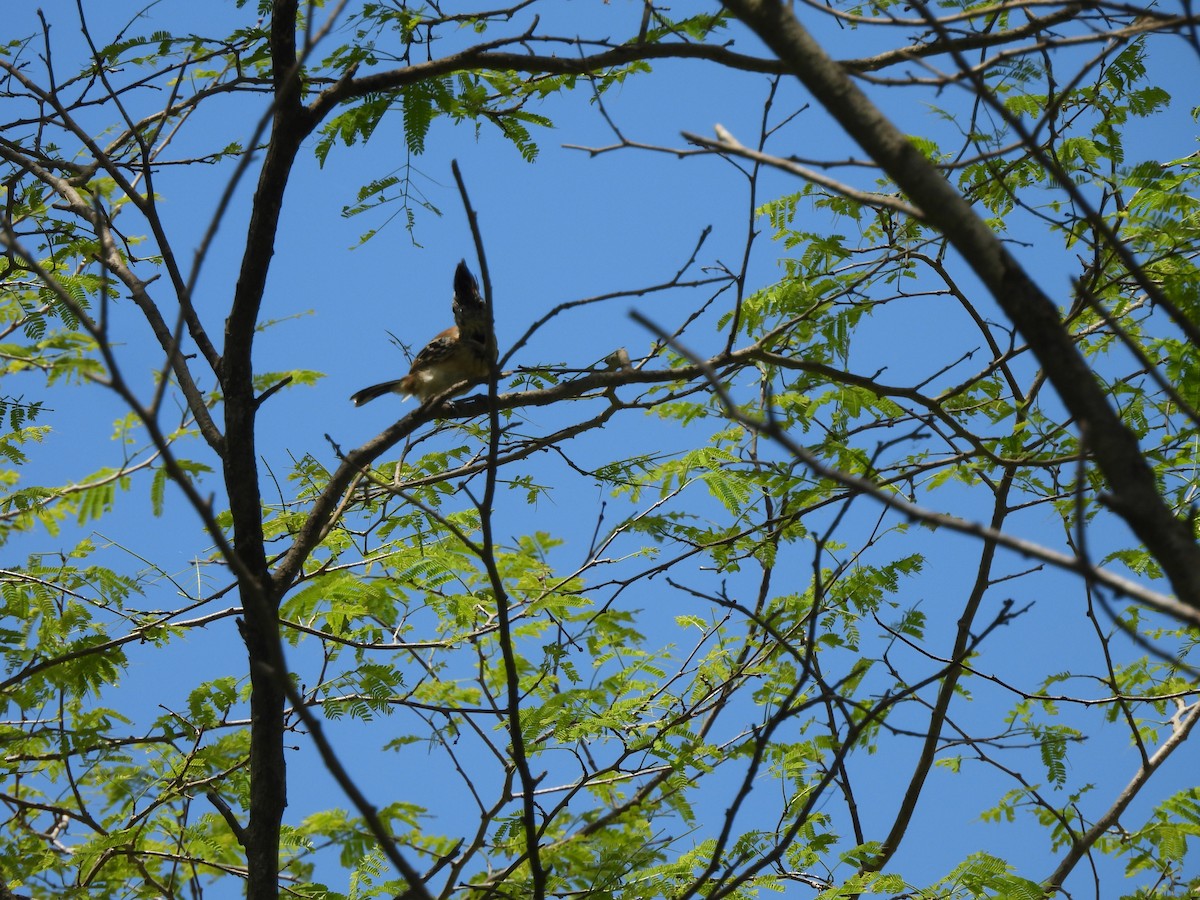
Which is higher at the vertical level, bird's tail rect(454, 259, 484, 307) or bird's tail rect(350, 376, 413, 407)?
bird's tail rect(454, 259, 484, 307)

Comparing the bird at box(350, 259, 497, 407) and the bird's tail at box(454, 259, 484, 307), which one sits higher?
the bird's tail at box(454, 259, 484, 307)

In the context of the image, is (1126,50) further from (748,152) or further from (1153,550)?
(1153,550)

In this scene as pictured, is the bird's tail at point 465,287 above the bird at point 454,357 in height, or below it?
above

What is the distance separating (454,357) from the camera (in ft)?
18.7

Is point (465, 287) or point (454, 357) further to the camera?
point (465, 287)

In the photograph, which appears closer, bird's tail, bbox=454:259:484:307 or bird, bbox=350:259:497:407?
bird, bbox=350:259:497:407

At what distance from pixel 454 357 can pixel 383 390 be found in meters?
0.57

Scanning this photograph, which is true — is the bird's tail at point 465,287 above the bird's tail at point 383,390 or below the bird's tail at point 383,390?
above

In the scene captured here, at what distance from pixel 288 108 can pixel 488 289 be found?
6.32 feet

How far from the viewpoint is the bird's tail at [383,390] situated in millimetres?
5902

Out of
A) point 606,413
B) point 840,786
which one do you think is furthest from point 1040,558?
point 840,786

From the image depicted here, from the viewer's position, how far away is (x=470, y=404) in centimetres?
412

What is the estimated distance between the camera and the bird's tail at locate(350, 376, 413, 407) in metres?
5.90

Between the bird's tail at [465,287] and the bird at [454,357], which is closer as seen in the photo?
the bird at [454,357]
